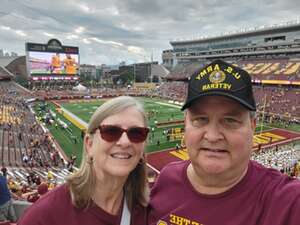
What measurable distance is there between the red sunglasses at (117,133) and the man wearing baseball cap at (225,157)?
414 mm

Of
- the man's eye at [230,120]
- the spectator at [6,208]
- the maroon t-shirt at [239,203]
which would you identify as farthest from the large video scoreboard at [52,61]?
the man's eye at [230,120]

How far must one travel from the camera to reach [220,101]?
199 centimetres

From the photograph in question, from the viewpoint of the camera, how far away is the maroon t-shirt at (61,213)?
1.96m

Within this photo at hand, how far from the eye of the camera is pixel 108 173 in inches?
87.7

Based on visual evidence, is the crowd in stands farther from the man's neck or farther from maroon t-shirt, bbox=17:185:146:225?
the man's neck

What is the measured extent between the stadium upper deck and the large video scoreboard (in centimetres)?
3772

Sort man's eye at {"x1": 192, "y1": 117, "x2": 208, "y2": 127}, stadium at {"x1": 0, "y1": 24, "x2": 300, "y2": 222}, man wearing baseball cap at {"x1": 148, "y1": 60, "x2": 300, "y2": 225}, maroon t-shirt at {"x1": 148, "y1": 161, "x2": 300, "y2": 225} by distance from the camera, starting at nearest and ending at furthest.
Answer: maroon t-shirt at {"x1": 148, "y1": 161, "x2": 300, "y2": 225} → man wearing baseball cap at {"x1": 148, "y1": 60, "x2": 300, "y2": 225} → man's eye at {"x1": 192, "y1": 117, "x2": 208, "y2": 127} → stadium at {"x1": 0, "y1": 24, "x2": 300, "y2": 222}

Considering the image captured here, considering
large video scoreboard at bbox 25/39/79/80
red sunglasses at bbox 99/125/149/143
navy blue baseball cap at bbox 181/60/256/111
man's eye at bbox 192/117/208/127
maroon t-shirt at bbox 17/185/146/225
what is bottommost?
maroon t-shirt at bbox 17/185/146/225

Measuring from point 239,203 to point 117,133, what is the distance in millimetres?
1017

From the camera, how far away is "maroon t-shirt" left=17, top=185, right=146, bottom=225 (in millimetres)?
1960

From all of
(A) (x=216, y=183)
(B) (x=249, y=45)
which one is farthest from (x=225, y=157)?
(B) (x=249, y=45)

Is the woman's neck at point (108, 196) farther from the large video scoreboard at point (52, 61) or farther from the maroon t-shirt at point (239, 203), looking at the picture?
the large video scoreboard at point (52, 61)

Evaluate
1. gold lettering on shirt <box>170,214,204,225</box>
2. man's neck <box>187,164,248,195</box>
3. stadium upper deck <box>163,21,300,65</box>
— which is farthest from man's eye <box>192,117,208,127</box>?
stadium upper deck <box>163,21,300,65</box>

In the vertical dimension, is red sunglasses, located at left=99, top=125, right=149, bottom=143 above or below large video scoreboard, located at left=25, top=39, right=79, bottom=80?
below
